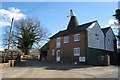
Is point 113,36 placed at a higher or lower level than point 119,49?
higher

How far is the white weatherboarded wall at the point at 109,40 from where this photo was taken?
82.1ft

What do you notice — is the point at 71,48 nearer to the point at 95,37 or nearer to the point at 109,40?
the point at 95,37

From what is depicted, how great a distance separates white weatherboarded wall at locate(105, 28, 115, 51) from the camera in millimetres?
25025

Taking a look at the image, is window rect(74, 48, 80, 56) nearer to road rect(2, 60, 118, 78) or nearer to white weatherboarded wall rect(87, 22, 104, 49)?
white weatherboarded wall rect(87, 22, 104, 49)

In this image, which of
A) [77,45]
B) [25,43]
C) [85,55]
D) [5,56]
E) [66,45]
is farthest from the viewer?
[25,43]

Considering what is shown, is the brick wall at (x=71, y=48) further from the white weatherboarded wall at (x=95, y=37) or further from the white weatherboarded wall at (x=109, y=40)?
the white weatherboarded wall at (x=109, y=40)

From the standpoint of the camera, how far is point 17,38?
30609 millimetres

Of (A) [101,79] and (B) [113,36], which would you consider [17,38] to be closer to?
(B) [113,36]

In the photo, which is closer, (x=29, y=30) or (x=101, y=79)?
(x=101, y=79)

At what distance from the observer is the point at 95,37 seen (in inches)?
875

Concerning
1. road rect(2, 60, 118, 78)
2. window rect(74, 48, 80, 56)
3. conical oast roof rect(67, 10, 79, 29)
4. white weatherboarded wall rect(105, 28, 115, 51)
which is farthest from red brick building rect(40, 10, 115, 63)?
road rect(2, 60, 118, 78)

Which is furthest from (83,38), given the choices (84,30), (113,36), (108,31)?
(113,36)

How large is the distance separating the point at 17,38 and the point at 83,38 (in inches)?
742

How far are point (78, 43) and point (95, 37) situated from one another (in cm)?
392
